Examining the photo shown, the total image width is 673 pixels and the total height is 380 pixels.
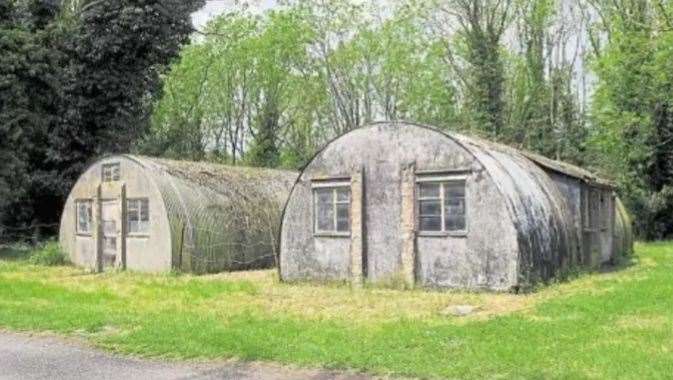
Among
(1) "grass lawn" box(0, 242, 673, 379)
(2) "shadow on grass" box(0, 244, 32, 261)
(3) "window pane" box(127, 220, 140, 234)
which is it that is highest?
(3) "window pane" box(127, 220, 140, 234)

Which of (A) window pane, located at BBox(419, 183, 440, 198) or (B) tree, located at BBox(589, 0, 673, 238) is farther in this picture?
(B) tree, located at BBox(589, 0, 673, 238)

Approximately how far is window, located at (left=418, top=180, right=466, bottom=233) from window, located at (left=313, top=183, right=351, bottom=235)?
2.25 m

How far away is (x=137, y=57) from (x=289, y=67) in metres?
26.1

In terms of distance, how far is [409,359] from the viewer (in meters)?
10.1

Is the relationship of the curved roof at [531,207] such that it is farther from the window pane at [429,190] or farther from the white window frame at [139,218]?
the white window frame at [139,218]

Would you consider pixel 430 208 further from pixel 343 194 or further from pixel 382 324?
pixel 382 324

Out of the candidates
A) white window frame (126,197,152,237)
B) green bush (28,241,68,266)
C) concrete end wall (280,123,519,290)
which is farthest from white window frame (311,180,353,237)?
green bush (28,241,68,266)

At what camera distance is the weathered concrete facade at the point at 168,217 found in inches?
971

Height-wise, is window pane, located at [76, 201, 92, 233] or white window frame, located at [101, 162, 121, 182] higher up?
white window frame, located at [101, 162, 121, 182]

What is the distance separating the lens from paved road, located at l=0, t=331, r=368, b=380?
380 inches

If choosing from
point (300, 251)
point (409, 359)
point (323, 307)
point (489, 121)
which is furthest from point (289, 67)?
point (409, 359)

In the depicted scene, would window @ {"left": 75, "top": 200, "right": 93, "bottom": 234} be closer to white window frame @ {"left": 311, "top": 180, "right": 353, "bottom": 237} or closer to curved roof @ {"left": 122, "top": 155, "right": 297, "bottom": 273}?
curved roof @ {"left": 122, "top": 155, "right": 297, "bottom": 273}

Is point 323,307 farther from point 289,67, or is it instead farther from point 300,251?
point 289,67

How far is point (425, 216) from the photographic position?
19156mm
